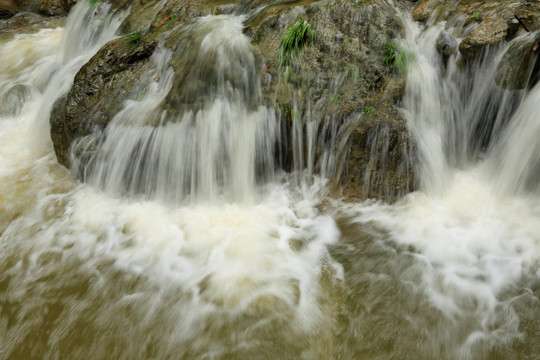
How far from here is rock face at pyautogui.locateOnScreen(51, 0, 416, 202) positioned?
430 centimetres

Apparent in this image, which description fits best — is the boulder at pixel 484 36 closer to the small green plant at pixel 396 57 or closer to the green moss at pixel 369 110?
the small green plant at pixel 396 57

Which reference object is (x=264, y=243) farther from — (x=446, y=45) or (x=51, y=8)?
(x=51, y=8)

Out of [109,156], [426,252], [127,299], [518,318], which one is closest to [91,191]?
[109,156]

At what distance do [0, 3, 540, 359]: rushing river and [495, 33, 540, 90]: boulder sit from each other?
0.12 m

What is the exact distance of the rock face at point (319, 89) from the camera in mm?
4297

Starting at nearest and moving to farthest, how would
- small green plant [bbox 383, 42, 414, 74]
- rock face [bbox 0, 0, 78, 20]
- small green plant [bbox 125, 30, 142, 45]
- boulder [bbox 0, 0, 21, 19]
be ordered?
small green plant [bbox 383, 42, 414, 74] → small green plant [bbox 125, 30, 142, 45] → boulder [bbox 0, 0, 21, 19] → rock face [bbox 0, 0, 78, 20]

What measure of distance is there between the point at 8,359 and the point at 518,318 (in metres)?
4.15

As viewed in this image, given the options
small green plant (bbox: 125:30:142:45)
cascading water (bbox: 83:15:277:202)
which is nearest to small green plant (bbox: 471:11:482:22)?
cascading water (bbox: 83:15:277:202)

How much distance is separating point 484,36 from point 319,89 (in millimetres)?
2074

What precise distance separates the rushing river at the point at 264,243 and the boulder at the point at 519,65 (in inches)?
4.8

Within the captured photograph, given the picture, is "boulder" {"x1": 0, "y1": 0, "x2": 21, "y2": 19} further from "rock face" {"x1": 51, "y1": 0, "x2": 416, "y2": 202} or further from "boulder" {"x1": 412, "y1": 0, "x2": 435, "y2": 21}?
"boulder" {"x1": 412, "y1": 0, "x2": 435, "y2": 21}

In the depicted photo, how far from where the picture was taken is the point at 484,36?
4.34 metres

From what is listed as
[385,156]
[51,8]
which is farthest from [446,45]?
[51,8]

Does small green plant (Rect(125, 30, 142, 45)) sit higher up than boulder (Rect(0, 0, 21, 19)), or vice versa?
boulder (Rect(0, 0, 21, 19))
